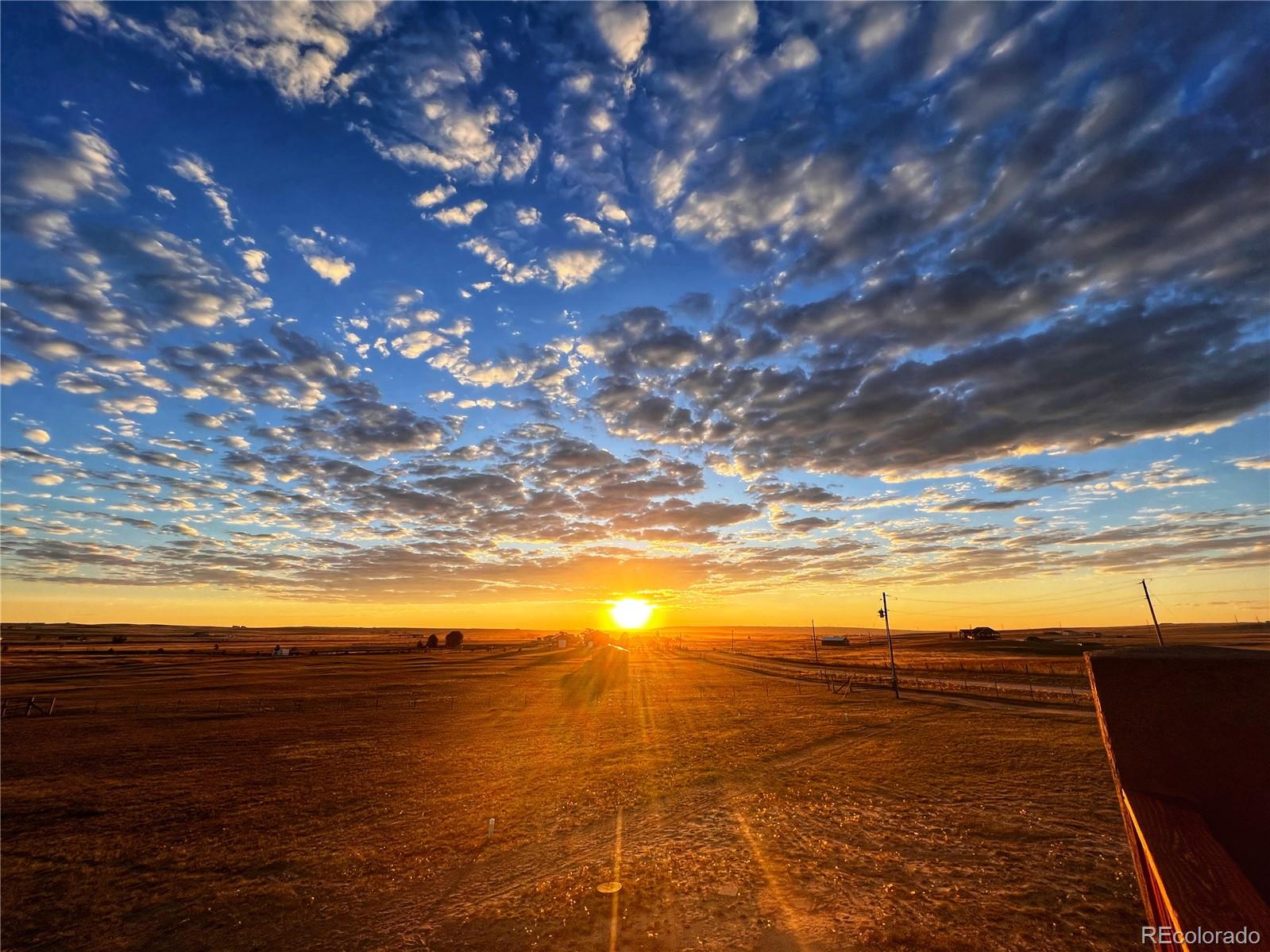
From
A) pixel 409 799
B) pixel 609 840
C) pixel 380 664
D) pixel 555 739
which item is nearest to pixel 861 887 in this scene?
pixel 609 840

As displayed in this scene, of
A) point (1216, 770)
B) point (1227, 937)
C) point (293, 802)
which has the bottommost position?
point (293, 802)

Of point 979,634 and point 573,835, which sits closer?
point 573,835

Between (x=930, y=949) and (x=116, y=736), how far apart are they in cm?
4516

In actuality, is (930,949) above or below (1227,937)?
below

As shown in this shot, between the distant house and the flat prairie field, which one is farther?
the distant house

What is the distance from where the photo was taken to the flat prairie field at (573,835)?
39.2ft

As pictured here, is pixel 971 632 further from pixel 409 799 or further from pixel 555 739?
pixel 409 799

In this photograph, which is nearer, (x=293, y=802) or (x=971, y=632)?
(x=293, y=802)

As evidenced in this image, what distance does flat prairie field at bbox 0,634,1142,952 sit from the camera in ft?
39.2

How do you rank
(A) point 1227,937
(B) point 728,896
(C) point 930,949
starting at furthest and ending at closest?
1. (B) point 728,896
2. (C) point 930,949
3. (A) point 1227,937

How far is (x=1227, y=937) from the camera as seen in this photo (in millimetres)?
1874

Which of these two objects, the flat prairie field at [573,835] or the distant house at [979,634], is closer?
the flat prairie field at [573,835]

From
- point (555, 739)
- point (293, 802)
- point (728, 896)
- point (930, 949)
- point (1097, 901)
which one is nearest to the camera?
point (930, 949)

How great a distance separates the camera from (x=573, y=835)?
17156 millimetres
